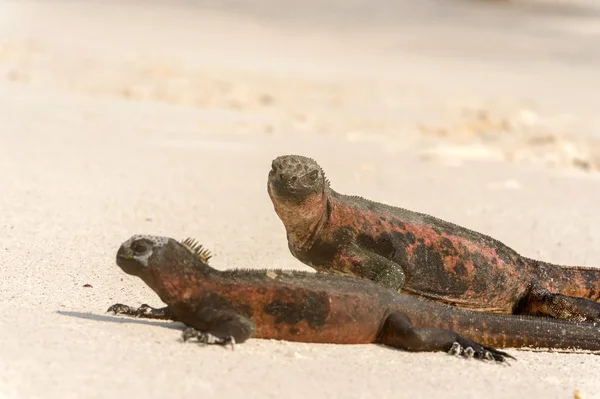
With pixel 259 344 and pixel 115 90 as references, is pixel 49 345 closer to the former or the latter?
pixel 259 344

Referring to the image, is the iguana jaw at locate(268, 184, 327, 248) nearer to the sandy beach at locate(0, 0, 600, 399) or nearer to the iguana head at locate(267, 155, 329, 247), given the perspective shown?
the iguana head at locate(267, 155, 329, 247)

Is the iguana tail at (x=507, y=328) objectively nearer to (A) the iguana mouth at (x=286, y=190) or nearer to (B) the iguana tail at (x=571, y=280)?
(A) the iguana mouth at (x=286, y=190)

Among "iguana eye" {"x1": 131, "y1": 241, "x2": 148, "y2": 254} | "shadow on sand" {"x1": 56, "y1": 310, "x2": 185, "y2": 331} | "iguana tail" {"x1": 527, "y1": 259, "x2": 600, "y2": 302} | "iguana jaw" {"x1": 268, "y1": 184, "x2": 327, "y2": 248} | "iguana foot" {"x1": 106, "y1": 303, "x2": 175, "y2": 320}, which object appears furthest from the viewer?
"iguana tail" {"x1": 527, "y1": 259, "x2": 600, "y2": 302}

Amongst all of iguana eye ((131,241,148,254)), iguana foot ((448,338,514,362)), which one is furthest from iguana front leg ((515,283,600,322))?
iguana eye ((131,241,148,254))

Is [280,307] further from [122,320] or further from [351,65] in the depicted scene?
[351,65]

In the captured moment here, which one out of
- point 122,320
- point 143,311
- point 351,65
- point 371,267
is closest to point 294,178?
point 371,267

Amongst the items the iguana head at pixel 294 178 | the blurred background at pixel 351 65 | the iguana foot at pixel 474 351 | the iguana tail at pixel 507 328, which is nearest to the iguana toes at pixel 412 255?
the iguana head at pixel 294 178

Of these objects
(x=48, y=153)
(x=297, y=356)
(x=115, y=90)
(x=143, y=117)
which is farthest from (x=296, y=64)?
(x=297, y=356)

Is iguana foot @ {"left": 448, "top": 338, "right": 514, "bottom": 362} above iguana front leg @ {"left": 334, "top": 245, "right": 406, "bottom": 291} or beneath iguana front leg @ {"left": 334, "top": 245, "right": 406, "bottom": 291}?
beneath
